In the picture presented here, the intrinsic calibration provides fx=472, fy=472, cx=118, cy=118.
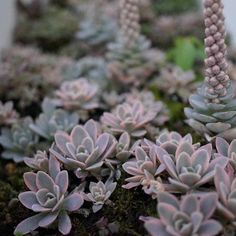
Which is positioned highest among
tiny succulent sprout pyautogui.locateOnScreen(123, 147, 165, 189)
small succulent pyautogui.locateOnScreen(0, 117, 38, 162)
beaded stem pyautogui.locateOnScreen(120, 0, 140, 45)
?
beaded stem pyautogui.locateOnScreen(120, 0, 140, 45)

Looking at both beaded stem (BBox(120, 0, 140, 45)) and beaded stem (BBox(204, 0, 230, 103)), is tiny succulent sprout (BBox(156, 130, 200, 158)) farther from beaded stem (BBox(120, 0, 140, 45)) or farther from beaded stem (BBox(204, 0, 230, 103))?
beaded stem (BBox(120, 0, 140, 45))

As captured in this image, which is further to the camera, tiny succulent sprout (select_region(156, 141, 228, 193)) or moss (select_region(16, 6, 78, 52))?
moss (select_region(16, 6, 78, 52))

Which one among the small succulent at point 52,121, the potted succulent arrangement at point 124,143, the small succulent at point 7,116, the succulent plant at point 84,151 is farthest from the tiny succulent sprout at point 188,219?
the small succulent at point 7,116

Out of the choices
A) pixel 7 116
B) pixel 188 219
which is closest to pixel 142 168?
pixel 188 219

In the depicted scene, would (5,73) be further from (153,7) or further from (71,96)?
(153,7)

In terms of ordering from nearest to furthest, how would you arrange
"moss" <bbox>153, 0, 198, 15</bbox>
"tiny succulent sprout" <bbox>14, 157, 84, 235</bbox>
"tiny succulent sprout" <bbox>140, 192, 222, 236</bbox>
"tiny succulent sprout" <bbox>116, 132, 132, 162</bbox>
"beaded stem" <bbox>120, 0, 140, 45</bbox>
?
"tiny succulent sprout" <bbox>140, 192, 222, 236</bbox> → "tiny succulent sprout" <bbox>14, 157, 84, 235</bbox> → "tiny succulent sprout" <bbox>116, 132, 132, 162</bbox> → "beaded stem" <bbox>120, 0, 140, 45</bbox> → "moss" <bbox>153, 0, 198, 15</bbox>

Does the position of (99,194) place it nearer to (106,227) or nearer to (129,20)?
(106,227)

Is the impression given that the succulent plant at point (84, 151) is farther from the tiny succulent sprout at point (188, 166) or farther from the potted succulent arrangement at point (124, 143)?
the tiny succulent sprout at point (188, 166)

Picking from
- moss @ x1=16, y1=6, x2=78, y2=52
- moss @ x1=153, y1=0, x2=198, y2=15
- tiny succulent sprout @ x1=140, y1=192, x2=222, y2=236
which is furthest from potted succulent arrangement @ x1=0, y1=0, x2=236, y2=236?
moss @ x1=153, y1=0, x2=198, y2=15
